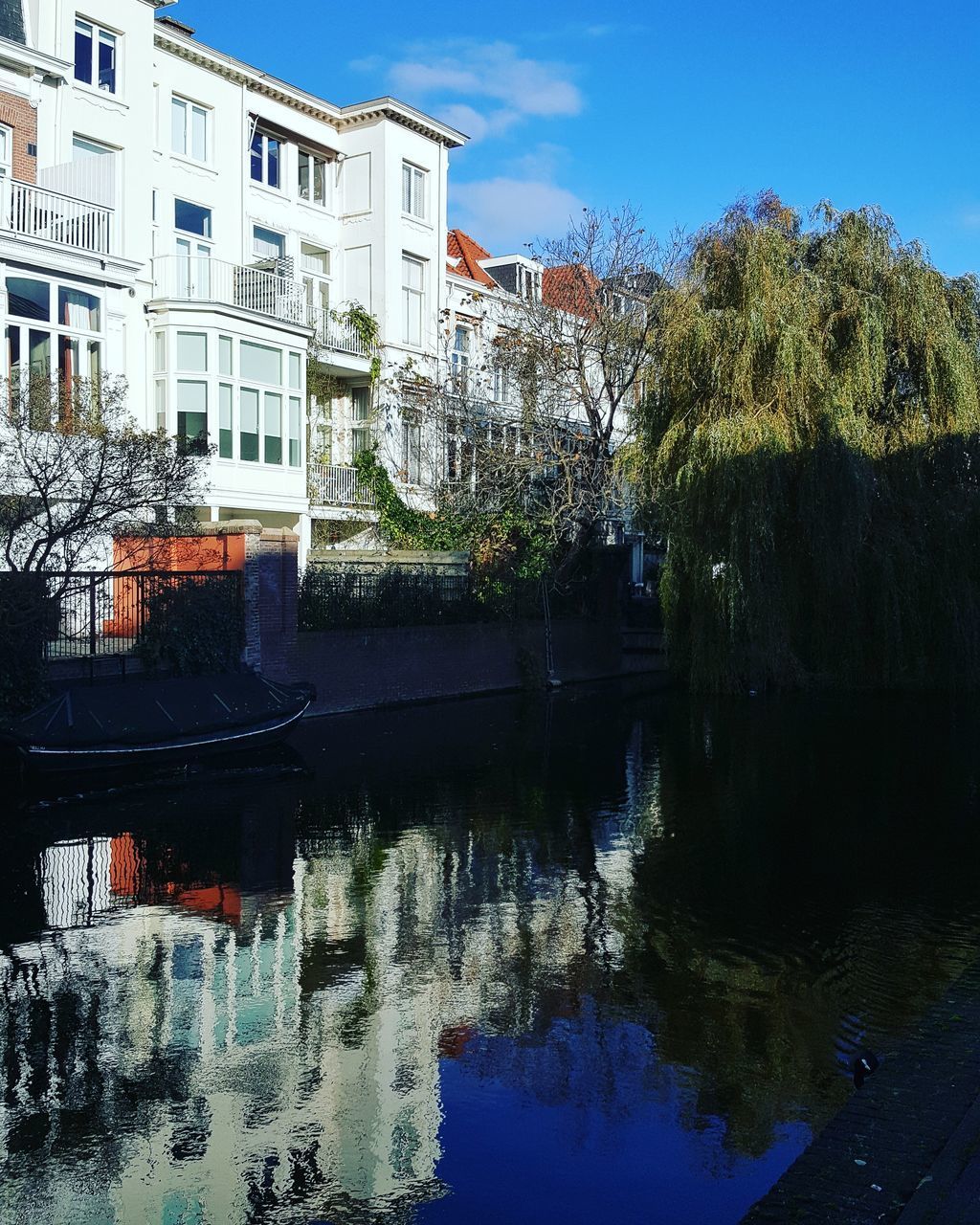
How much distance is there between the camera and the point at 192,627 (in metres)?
19.1

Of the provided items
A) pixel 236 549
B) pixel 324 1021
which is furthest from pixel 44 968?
pixel 236 549

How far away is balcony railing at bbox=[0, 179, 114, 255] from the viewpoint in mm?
22281

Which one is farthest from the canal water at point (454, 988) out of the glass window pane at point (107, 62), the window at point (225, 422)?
the glass window pane at point (107, 62)

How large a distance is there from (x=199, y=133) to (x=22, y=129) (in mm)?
6877

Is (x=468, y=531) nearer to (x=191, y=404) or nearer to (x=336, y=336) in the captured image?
(x=336, y=336)

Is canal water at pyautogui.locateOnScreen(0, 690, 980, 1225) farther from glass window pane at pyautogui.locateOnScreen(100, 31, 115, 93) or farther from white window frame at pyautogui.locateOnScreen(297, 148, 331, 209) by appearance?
white window frame at pyautogui.locateOnScreen(297, 148, 331, 209)

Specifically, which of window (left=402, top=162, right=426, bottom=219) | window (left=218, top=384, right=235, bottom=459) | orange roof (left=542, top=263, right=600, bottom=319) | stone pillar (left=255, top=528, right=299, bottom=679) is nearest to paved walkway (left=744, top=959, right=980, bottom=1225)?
stone pillar (left=255, top=528, right=299, bottom=679)

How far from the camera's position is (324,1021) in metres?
6.38

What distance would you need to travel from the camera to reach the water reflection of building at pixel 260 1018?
468 centimetres

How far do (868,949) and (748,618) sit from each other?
17.1m

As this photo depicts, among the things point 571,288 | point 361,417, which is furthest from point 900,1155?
point 361,417

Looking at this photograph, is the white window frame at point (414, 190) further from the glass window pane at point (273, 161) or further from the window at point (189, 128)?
the window at point (189, 128)

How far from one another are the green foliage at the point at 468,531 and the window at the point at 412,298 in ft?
14.8

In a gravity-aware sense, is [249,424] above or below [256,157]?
below
